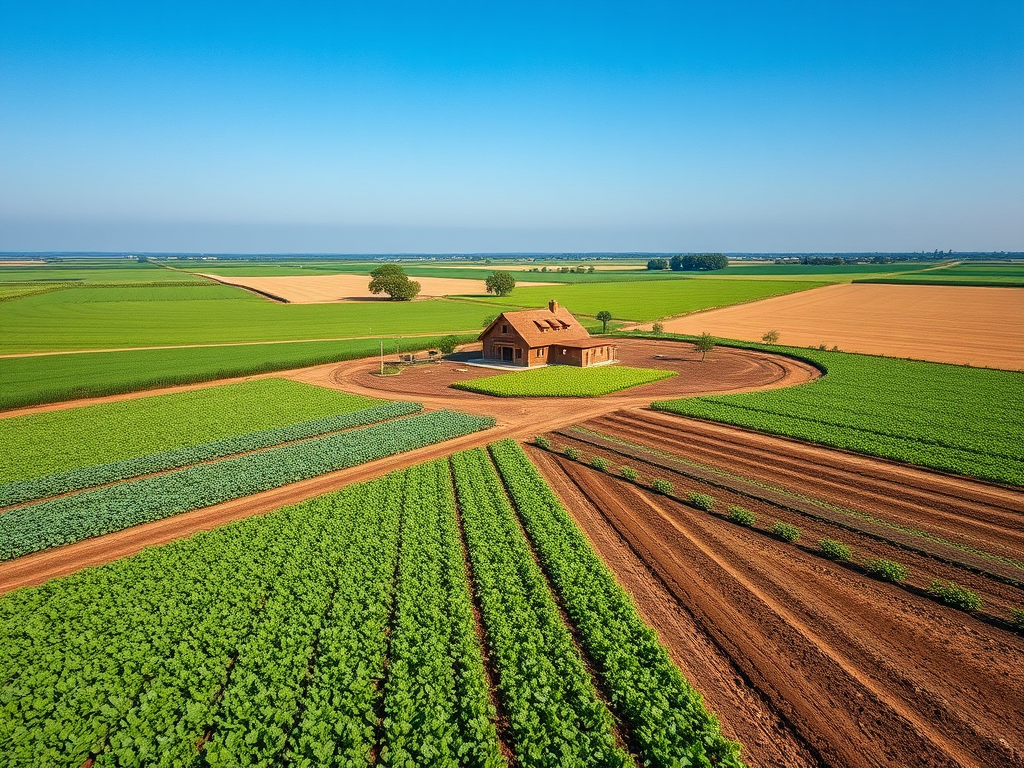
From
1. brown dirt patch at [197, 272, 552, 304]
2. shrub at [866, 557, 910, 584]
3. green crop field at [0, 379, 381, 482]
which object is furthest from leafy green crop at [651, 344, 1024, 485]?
brown dirt patch at [197, 272, 552, 304]

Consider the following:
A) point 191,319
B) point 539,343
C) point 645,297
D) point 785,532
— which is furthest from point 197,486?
point 645,297

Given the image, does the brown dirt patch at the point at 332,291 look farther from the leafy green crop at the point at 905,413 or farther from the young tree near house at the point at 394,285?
the leafy green crop at the point at 905,413

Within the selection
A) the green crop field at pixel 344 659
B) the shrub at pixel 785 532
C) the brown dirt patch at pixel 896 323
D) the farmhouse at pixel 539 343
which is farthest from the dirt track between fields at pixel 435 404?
the brown dirt patch at pixel 896 323

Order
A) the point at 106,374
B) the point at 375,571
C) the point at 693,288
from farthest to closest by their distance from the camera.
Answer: the point at 693,288 < the point at 106,374 < the point at 375,571

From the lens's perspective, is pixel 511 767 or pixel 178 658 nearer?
pixel 511 767

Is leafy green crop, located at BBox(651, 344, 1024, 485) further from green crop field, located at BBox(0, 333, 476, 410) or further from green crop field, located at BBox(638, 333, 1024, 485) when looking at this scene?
green crop field, located at BBox(0, 333, 476, 410)

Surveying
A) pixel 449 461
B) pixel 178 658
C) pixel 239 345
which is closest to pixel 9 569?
pixel 178 658

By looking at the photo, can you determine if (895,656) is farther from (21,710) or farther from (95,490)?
(95,490)
